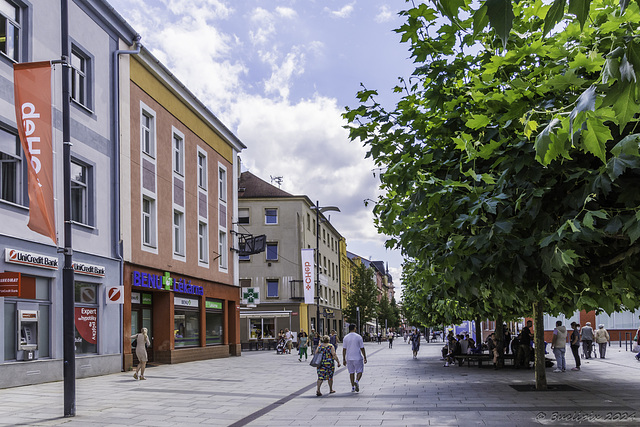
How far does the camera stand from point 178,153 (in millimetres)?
30750

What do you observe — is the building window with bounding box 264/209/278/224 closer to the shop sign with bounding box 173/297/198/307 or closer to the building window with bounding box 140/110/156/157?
the shop sign with bounding box 173/297/198/307

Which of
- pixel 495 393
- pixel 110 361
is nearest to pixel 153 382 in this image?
pixel 110 361

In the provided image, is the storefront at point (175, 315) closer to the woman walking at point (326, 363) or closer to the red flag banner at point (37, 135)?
the woman walking at point (326, 363)

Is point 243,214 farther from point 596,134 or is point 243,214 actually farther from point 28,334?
point 596,134

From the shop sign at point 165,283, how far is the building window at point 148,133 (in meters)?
4.77

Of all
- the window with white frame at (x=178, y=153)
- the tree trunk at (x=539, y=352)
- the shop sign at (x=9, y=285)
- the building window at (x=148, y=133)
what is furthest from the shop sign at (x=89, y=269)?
the tree trunk at (x=539, y=352)

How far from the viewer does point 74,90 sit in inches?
837

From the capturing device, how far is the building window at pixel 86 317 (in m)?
20.5

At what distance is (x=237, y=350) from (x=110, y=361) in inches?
611

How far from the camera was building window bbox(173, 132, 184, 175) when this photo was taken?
30266mm

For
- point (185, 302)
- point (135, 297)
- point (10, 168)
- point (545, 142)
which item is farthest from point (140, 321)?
point (545, 142)

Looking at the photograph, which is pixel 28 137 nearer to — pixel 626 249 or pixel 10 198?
pixel 10 198

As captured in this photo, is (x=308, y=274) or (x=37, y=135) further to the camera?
(x=308, y=274)

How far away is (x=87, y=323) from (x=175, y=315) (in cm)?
804
